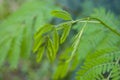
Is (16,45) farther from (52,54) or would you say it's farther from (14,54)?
(52,54)

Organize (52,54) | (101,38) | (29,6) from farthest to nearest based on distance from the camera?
(29,6)
(101,38)
(52,54)

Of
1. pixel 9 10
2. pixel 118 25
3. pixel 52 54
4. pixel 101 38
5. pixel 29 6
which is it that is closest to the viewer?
pixel 52 54

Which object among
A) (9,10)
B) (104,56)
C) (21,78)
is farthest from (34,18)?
(9,10)

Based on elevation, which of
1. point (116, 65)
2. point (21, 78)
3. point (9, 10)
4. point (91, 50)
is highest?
point (116, 65)

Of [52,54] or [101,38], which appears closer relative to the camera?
[52,54]

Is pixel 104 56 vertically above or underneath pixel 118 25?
above

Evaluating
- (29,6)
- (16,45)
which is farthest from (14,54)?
(29,6)

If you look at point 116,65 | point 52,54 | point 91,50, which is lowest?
point 91,50

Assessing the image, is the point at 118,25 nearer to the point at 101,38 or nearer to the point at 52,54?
the point at 101,38

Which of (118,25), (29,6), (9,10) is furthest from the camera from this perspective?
(9,10)
